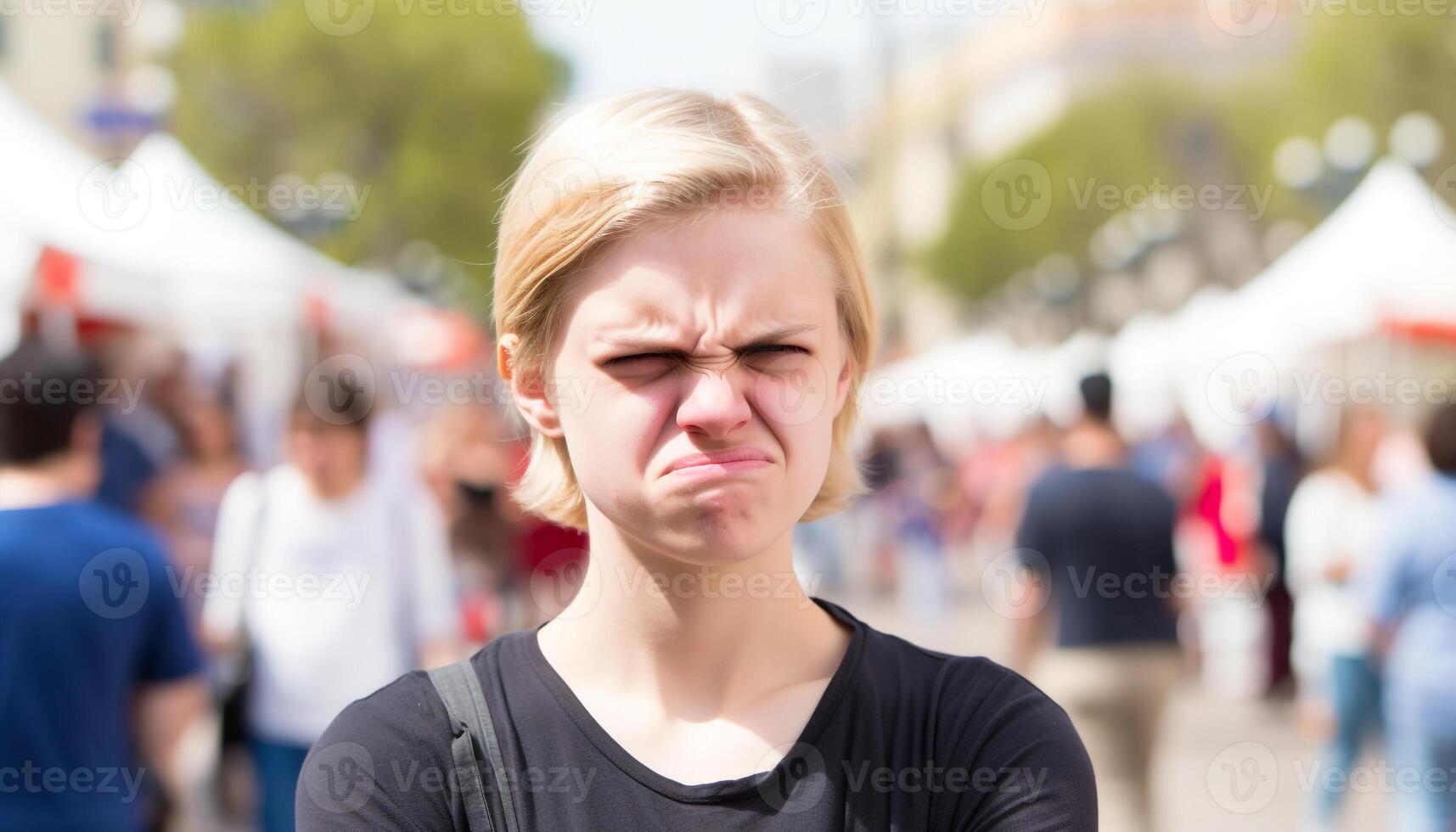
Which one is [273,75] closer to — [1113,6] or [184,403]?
[184,403]

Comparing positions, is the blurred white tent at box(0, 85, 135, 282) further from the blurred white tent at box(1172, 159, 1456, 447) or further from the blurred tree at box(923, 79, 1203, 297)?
the blurred tree at box(923, 79, 1203, 297)

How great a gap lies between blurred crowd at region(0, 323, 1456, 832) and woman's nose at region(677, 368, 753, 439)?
95 cm

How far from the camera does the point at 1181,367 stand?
19844 millimetres

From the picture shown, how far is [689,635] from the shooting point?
1731 mm

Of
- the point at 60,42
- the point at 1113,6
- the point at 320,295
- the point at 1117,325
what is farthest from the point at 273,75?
the point at 1113,6

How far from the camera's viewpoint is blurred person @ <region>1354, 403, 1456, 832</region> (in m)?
5.23

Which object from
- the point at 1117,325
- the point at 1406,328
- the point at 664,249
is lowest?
the point at 664,249

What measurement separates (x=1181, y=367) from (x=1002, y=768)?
1901 cm

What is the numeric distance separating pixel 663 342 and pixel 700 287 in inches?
2.7
